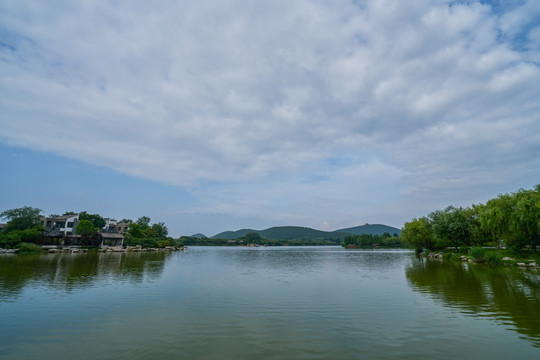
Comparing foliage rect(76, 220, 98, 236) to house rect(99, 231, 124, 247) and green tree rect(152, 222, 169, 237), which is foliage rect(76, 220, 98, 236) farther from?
green tree rect(152, 222, 169, 237)

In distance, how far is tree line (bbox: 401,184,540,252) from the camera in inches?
1559

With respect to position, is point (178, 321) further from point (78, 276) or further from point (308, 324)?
point (78, 276)

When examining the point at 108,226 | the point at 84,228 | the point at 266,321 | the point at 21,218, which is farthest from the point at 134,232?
the point at 266,321

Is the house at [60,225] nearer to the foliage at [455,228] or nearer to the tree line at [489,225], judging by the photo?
the tree line at [489,225]

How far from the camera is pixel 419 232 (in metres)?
70.9

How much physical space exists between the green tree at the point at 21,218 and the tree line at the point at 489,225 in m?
95.0

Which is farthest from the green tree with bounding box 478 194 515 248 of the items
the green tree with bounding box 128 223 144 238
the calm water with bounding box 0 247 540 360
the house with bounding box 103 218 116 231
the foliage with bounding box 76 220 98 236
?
the house with bounding box 103 218 116 231

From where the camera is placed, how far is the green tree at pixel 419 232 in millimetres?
70438

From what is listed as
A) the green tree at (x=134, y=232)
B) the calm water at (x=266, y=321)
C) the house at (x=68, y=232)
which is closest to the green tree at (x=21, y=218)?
the house at (x=68, y=232)

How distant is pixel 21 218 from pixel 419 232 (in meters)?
98.3

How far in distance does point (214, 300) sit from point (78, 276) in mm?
18127

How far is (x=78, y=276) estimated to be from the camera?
93.2 ft

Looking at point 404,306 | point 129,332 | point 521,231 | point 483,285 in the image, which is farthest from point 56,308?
point 521,231

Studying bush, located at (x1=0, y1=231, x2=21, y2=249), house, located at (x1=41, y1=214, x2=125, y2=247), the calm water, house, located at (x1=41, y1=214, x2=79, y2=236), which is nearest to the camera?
the calm water
